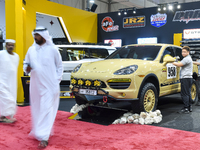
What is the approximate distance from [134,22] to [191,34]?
13.8 feet

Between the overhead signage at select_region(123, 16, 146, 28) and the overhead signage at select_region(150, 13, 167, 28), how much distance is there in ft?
2.14

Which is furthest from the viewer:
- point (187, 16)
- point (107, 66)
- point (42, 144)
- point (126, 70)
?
point (187, 16)

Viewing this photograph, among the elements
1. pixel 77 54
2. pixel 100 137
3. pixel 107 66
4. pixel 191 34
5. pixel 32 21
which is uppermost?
pixel 32 21

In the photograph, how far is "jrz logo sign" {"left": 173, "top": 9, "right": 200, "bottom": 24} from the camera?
1409 centimetres

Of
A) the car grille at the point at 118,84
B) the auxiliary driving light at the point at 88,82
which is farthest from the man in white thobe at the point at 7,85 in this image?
the car grille at the point at 118,84

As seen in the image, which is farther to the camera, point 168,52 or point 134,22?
point 134,22

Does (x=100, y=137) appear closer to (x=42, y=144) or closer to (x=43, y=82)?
(x=42, y=144)

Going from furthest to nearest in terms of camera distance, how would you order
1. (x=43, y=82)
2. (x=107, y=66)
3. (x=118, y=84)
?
(x=107, y=66), (x=118, y=84), (x=43, y=82)

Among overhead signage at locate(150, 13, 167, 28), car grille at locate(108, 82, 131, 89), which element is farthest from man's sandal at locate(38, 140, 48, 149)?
overhead signage at locate(150, 13, 167, 28)

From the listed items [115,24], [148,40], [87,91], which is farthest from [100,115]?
[115,24]

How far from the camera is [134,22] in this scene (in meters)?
16.8

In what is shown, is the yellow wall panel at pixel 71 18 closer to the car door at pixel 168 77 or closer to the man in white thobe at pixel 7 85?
the man in white thobe at pixel 7 85

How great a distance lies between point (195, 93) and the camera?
6.64 metres

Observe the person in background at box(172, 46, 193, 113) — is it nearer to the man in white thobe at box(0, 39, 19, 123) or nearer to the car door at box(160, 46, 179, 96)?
the car door at box(160, 46, 179, 96)
